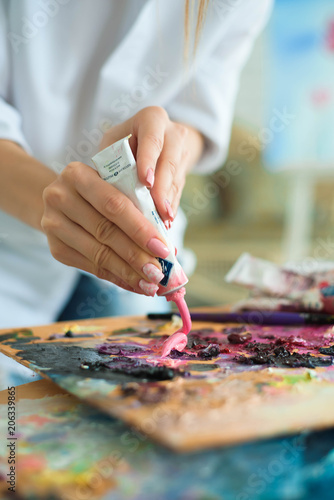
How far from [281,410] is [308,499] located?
0.05 m

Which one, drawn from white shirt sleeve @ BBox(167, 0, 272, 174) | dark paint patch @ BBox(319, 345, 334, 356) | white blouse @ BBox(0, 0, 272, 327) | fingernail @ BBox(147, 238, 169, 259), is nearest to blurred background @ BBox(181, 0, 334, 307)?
white shirt sleeve @ BBox(167, 0, 272, 174)

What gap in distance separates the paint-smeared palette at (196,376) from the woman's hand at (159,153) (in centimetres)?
13

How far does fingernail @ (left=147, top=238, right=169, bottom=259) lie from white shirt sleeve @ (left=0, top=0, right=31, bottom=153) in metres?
0.30

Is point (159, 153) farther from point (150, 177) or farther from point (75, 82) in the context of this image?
point (75, 82)

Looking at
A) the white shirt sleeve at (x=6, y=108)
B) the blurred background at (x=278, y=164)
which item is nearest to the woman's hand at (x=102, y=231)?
the white shirt sleeve at (x=6, y=108)

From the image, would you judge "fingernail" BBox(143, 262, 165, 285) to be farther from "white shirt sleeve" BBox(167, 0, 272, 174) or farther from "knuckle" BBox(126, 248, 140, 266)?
"white shirt sleeve" BBox(167, 0, 272, 174)

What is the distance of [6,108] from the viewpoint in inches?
24.6

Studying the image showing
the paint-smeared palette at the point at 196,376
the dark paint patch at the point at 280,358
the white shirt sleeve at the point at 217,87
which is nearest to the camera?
the paint-smeared palette at the point at 196,376

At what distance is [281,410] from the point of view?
0.28 meters

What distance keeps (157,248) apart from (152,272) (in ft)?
0.07

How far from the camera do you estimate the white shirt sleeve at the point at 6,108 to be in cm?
59

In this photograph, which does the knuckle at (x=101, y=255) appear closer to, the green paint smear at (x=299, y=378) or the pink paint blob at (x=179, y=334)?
the pink paint blob at (x=179, y=334)

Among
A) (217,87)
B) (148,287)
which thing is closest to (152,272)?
(148,287)

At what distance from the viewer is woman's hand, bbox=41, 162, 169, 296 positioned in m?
0.40
